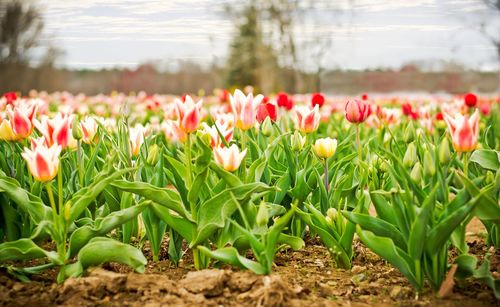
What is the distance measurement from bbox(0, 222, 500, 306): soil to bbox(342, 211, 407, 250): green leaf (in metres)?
0.20

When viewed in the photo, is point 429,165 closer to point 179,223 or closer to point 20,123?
point 179,223

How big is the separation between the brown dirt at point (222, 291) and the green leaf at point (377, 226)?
198 millimetres

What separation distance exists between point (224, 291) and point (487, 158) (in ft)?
5.22

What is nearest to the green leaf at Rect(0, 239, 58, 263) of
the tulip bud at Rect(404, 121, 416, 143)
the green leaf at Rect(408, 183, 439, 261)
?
the green leaf at Rect(408, 183, 439, 261)

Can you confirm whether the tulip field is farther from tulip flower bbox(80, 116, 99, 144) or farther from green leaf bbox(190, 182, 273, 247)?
tulip flower bbox(80, 116, 99, 144)

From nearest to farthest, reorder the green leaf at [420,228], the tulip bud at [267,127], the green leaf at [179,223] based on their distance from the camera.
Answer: the green leaf at [420,228], the green leaf at [179,223], the tulip bud at [267,127]

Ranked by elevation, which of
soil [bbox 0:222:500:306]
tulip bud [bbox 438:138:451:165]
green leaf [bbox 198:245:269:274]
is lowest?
soil [bbox 0:222:500:306]

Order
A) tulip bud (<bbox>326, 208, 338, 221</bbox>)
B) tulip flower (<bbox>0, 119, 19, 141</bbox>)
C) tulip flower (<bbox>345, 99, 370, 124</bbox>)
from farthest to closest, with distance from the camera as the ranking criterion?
tulip flower (<bbox>345, 99, 370, 124</bbox>)
tulip flower (<bbox>0, 119, 19, 141</bbox>)
tulip bud (<bbox>326, 208, 338, 221</bbox>)

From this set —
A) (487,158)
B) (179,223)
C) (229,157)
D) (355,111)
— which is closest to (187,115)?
(229,157)

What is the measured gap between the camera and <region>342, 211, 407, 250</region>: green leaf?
2555 millimetres

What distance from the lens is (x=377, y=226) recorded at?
2.56 meters

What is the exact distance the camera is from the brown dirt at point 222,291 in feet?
7.90

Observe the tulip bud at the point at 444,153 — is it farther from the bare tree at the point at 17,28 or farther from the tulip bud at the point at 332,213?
the bare tree at the point at 17,28

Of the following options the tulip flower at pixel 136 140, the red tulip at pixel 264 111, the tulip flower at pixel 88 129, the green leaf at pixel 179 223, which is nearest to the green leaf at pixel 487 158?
the red tulip at pixel 264 111
